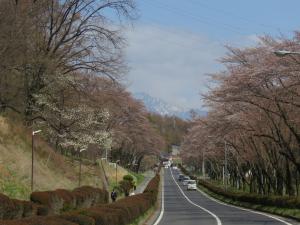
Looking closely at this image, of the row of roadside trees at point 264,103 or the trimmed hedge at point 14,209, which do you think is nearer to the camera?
the trimmed hedge at point 14,209

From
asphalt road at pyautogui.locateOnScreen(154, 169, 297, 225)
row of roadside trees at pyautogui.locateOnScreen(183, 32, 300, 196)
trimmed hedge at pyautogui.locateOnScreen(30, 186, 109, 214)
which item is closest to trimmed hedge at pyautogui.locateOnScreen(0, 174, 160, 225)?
trimmed hedge at pyautogui.locateOnScreen(30, 186, 109, 214)

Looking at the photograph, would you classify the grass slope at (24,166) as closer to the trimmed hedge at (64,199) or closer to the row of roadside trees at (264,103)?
the trimmed hedge at (64,199)

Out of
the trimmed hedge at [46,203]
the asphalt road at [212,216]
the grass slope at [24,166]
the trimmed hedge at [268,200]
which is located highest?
the grass slope at [24,166]

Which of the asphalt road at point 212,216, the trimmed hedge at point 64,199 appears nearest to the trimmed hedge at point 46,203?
the trimmed hedge at point 64,199

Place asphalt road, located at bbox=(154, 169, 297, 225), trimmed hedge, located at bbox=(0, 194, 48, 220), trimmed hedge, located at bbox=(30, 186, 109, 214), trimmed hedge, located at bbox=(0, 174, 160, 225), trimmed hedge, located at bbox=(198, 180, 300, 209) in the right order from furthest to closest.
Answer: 1. trimmed hedge, located at bbox=(198, 180, 300, 209)
2. asphalt road, located at bbox=(154, 169, 297, 225)
3. trimmed hedge, located at bbox=(30, 186, 109, 214)
4. trimmed hedge, located at bbox=(0, 194, 48, 220)
5. trimmed hedge, located at bbox=(0, 174, 160, 225)

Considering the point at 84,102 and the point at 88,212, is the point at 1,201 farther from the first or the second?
the point at 84,102

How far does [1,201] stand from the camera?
803 inches

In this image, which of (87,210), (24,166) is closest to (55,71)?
(24,166)

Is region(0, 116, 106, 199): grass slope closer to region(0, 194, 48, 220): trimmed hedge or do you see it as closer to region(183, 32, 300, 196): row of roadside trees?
region(0, 194, 48, 220): trimmed hedge

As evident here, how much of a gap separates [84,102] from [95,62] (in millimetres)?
5140

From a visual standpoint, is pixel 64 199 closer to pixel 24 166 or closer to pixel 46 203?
pixel 46 203

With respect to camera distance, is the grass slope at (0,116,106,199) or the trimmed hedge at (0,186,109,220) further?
the grass slope at (0,116,106,199)

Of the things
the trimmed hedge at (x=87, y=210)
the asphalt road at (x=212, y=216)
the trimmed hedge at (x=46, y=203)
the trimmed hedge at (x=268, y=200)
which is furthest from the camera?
the trimmed hedge at (x=268, y=200)

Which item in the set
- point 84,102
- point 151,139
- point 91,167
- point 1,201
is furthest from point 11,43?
point 151,139
